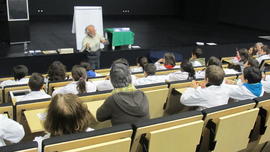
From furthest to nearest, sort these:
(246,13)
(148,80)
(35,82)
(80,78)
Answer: (246,13), (148,80), (80,78), (35,82)

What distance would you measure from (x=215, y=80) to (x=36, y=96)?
194 cm

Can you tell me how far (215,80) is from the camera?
2.96 metres

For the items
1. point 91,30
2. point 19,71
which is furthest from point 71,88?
point 91,30

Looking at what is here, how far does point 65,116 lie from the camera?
186cm

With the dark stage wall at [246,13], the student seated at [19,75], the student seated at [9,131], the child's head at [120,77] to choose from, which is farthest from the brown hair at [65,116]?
the dark stage wall at [246,13]

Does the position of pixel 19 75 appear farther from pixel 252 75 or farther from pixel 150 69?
pixel 252 75

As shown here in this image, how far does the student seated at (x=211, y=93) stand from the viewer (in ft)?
9.64

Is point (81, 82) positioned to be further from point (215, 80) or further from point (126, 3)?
point (126, 3)

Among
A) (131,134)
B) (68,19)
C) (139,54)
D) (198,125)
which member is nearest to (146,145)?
(131,134)

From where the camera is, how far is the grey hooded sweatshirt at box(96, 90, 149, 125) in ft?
7.72

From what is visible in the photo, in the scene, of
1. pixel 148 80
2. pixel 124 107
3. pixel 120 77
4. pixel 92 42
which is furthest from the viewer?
pixel 92 42

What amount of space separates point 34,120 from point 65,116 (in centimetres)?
78

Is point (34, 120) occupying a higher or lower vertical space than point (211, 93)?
lower

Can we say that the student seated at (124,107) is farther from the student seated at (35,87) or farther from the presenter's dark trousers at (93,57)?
the presenter's dark trousers at (93,57)
